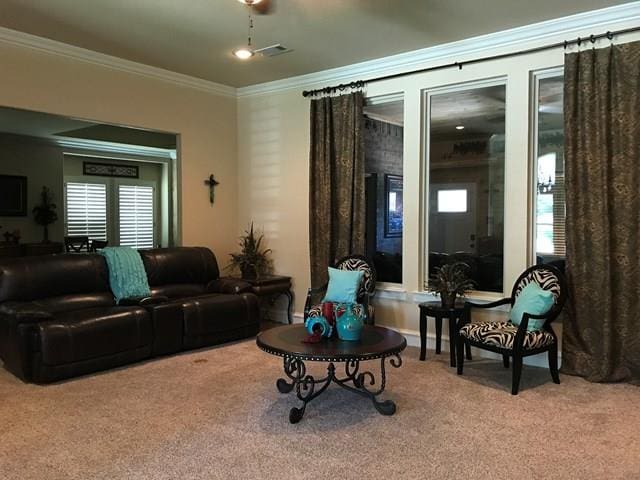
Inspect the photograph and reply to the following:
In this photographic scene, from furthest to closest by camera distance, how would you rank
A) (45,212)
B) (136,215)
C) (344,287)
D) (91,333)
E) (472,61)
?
(136,215) < (45,212) < (344,287) < (472,61) < (91,333)

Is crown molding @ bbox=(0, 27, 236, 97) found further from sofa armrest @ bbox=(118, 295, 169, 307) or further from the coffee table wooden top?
the coffee table wooden top

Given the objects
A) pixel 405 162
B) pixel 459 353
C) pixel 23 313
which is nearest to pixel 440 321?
pixel 459 353

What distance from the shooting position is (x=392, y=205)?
5.57m

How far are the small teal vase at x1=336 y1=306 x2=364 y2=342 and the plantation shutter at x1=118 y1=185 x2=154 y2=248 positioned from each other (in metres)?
8.39

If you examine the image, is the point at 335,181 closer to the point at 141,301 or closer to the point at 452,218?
the point at 452,218

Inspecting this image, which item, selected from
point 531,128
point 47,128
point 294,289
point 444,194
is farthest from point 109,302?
point 47,128

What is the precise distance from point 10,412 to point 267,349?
1.75m

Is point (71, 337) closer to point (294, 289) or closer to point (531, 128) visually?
point (294, 289)

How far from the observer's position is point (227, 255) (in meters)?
6.68

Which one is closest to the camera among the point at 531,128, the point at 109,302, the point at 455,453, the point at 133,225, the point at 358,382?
the point at 455,453

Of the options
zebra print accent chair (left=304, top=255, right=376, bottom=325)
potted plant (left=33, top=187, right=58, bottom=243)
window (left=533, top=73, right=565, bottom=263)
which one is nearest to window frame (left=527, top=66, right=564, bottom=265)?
window (left=533, top=73, right=565, bottom=263)

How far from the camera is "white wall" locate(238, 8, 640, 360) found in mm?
4547

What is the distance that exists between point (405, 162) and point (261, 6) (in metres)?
2.12

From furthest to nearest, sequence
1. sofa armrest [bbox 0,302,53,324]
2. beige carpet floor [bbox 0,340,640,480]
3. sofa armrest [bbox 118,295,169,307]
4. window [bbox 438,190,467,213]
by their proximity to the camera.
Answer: window [bbox 438,190,467,213] → sofa armrest [bbox 118,295,169,307] → sofa armrest [bbox 0,302,53,324] → beige carpet floor [bbox 0,340,640,480]
